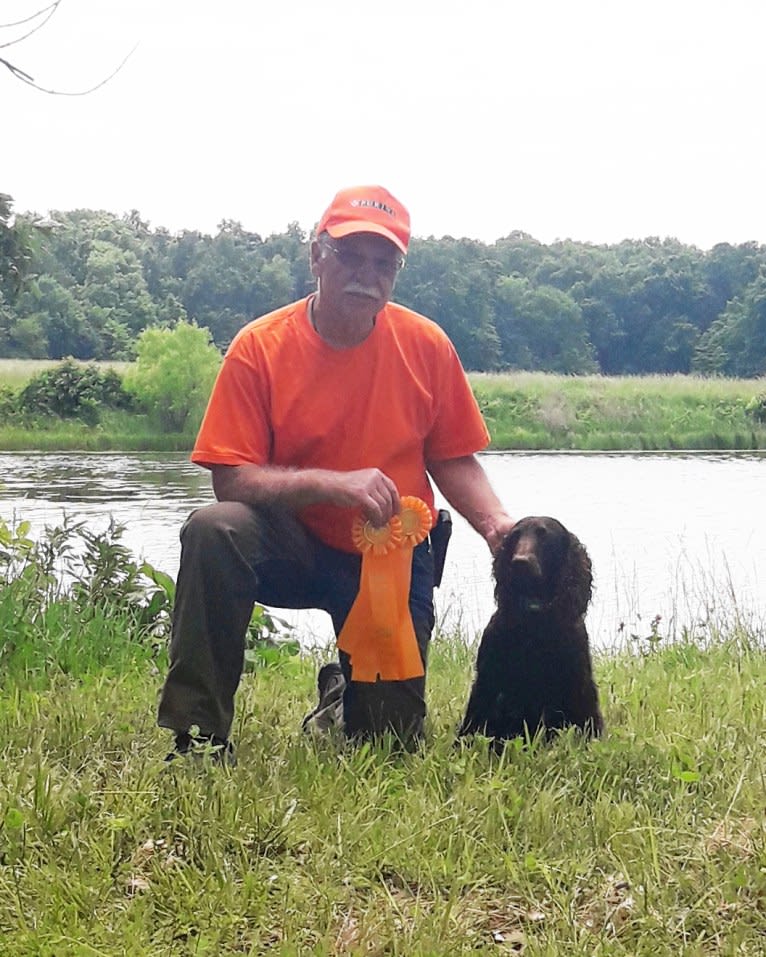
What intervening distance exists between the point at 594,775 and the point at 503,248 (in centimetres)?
1227

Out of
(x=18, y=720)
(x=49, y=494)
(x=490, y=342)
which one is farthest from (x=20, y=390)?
(x=18, y=720)

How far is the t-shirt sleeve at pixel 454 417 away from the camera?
3.23m

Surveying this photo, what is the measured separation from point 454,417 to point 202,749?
1243mm

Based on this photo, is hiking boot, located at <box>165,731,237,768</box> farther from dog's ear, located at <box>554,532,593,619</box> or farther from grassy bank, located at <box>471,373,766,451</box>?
grassy bank, located at <box>471,373,766,451</box>

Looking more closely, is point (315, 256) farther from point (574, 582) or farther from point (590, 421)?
point (590, 421)

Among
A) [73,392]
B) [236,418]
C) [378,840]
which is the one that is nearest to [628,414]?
[73,392]

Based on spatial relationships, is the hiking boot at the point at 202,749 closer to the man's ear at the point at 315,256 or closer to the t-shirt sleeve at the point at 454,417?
the t-shirt sleeve at the point at 454,417

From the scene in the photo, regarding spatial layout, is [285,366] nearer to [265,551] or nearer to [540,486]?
[265,551]

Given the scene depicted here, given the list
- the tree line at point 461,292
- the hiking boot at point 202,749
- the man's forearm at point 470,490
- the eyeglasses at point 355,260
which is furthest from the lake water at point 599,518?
the tree line at point 461,292

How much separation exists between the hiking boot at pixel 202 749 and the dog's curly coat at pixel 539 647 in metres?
0.71

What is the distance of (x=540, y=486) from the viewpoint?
13.2 meters

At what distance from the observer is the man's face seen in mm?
2961

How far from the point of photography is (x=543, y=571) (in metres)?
2.91

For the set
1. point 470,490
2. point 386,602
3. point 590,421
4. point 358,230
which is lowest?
point 386,602
